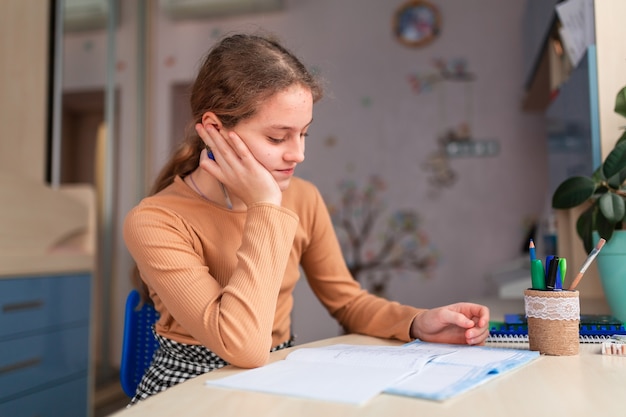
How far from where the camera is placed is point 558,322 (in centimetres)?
90

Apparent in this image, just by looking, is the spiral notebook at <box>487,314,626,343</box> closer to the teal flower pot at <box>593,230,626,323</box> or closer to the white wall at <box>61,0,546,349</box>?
the teal flower pot at <box>593,230,626,323</box>

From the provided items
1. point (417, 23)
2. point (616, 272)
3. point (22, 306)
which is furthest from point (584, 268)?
point (417, 23)

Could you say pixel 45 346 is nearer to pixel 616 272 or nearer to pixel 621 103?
pixel 616 272

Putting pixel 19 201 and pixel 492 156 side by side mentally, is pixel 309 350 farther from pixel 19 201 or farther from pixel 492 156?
pixel 492 156

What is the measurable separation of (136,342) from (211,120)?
57cm

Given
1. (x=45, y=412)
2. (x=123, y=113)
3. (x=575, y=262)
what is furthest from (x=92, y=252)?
(x=575, y=262)

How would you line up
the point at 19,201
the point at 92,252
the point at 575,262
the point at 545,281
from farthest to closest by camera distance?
the point at 92,252
the point at 19,201
the point at 575,262
the point at 545,281

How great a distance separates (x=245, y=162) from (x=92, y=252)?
1843 mm

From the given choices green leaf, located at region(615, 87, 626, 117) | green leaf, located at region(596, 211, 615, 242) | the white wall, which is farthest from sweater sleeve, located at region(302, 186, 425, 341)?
the white wall

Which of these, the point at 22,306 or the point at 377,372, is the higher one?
the point at 377,372

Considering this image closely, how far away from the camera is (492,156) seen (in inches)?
128

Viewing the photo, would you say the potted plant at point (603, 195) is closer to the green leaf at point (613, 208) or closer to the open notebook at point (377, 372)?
the green leaf at point (613, 208)

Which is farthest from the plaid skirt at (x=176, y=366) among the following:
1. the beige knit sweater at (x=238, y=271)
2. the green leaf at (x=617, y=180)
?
the green leaf at (x=617, y=180)

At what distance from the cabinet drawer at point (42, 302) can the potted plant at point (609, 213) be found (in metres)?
1.82
